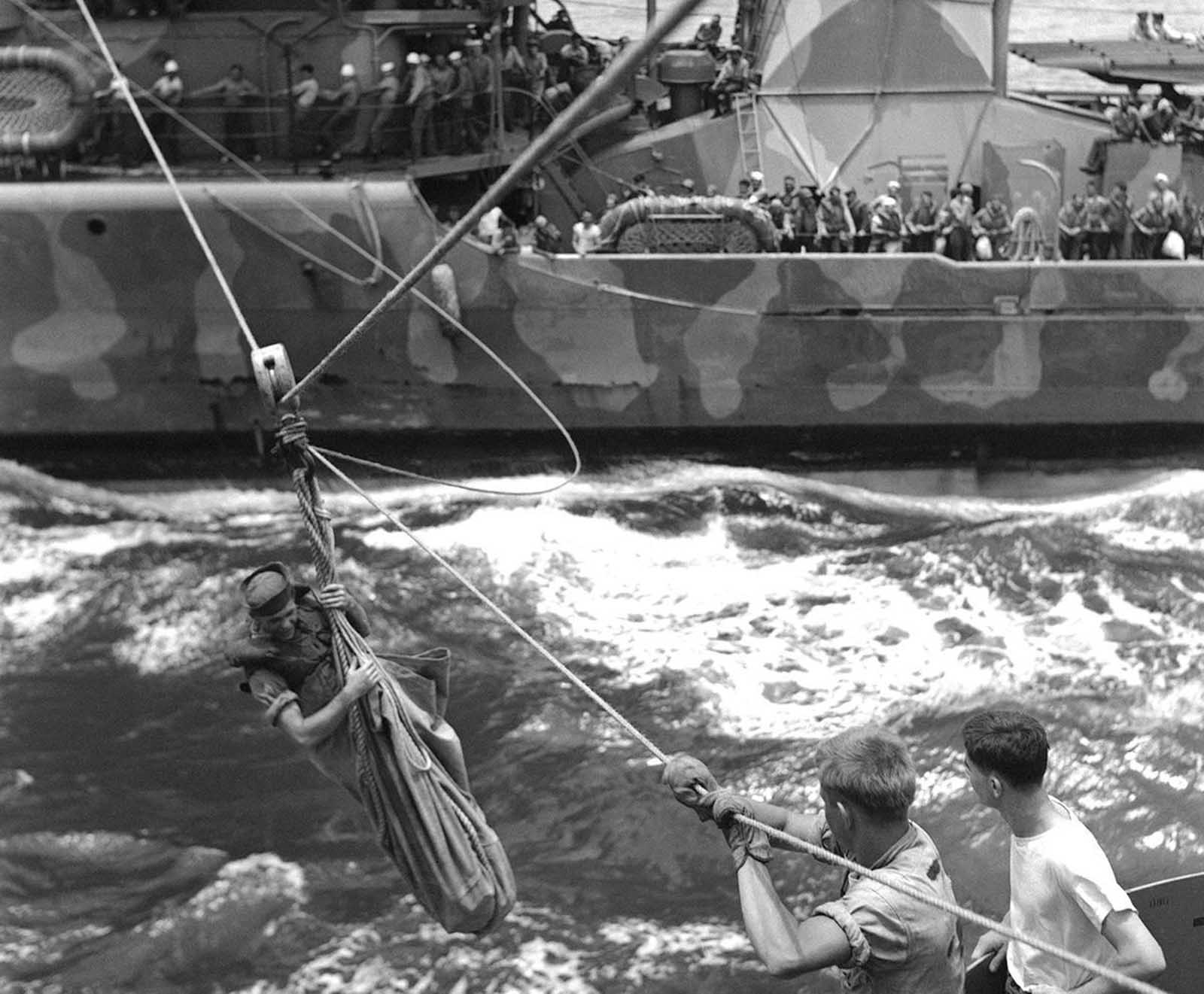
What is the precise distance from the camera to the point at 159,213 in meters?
11.9

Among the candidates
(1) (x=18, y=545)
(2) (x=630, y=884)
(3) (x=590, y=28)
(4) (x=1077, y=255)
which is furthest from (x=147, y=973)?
(3) (x=590, y=28)

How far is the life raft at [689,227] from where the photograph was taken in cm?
1218

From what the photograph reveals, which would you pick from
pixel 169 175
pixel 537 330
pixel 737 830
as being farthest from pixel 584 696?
pixel 737 830

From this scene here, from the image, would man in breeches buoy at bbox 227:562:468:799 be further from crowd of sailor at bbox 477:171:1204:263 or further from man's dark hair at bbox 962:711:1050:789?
crowd of sailor at bbox 477:171:1204:263

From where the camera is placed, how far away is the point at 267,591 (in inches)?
184

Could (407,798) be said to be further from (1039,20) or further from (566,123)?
(1039,20)

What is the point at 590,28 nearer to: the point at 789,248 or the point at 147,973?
the point at 789,248

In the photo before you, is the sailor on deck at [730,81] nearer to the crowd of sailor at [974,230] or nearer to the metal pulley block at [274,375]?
the crowd of sailor at [974,230]

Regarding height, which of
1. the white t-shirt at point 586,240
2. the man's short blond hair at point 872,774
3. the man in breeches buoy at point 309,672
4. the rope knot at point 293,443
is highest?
the rope knot at point 293,443

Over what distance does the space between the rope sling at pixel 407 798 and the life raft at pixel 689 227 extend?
7562 millimetres

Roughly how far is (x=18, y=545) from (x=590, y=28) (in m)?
14.7

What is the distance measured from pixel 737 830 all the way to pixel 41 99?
9.92m

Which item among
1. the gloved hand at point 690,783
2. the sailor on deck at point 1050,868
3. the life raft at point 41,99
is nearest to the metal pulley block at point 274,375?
the gloved hand at point 690,783

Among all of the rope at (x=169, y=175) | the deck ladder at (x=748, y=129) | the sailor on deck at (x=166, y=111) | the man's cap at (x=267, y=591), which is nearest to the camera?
the man's cap at (x=267, y=591)
